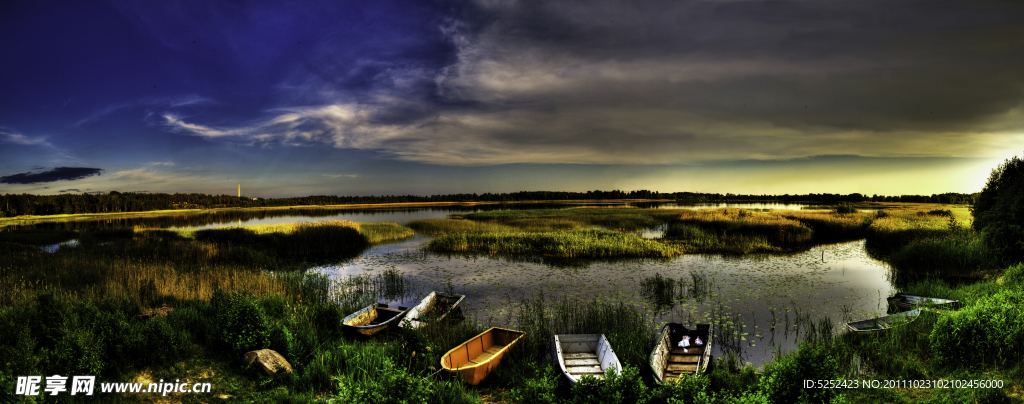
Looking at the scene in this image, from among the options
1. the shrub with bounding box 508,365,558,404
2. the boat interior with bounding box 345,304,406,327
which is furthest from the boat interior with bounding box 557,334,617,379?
the boat interior with bounding box 345,304,406,327

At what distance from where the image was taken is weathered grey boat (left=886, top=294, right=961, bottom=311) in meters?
15.3

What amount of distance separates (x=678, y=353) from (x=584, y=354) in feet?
9.71

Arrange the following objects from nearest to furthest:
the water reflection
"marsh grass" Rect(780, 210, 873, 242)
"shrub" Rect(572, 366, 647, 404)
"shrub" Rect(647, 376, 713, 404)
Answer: "shrub" Rect(647, 376, 713, 404) → "shrub" Rect(572, 366, 647, 404) → the water reflection → "marsh grass" Rect(780, 210, 873, 242)

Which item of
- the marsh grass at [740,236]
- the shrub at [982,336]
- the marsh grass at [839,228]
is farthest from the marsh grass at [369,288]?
the marsh grass at [839,228]

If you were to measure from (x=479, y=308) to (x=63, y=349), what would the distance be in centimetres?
1339

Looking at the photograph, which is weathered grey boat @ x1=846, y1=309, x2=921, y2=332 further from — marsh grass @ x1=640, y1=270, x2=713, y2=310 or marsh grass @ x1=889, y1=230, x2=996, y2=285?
marsh grass @ x1=889, y1=230, x2=996, y2=285

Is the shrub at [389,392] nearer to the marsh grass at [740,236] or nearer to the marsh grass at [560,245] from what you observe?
the marsh grass at [560,245]

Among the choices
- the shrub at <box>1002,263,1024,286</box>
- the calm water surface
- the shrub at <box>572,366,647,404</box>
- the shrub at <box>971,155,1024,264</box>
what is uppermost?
the shrub at <box>971,155,1024,264</box>

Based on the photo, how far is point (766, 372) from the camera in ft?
35.6

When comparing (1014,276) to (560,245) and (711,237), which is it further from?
(560,245)

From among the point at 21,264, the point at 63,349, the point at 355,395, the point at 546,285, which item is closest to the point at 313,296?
the point at 63,349

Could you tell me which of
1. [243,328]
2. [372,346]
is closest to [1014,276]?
[372,346]

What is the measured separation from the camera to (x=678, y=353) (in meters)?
12.8

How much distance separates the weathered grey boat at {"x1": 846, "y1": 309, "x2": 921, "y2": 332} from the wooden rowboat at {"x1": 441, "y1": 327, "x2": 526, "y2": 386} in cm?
1145
